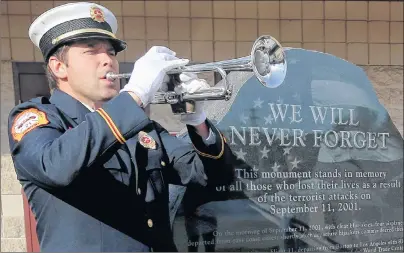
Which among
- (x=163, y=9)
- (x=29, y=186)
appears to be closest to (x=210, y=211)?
(x=29, y=186)

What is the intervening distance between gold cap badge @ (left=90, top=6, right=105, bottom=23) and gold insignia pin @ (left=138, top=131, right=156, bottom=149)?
36 centimetres

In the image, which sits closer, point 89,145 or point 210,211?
point 89,145

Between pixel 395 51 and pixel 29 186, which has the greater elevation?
pixel 395 51

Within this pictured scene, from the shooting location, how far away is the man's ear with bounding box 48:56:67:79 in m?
1.53

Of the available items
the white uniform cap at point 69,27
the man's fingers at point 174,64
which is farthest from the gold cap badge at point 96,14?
the man's fingers at point 174,64

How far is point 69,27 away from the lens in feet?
5.04

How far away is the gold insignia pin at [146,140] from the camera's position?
168 centimetres

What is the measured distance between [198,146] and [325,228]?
1101 mm

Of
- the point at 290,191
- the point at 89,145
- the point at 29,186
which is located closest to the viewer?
the point at 89,145

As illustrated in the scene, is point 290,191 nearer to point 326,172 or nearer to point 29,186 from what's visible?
point 326,172

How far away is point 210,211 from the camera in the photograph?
2.23 m

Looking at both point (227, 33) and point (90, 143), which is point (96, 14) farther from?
point (227, 33)

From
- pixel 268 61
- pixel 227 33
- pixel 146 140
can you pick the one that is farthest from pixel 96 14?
pixel 227 33

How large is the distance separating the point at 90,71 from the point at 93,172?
28 centimetres
